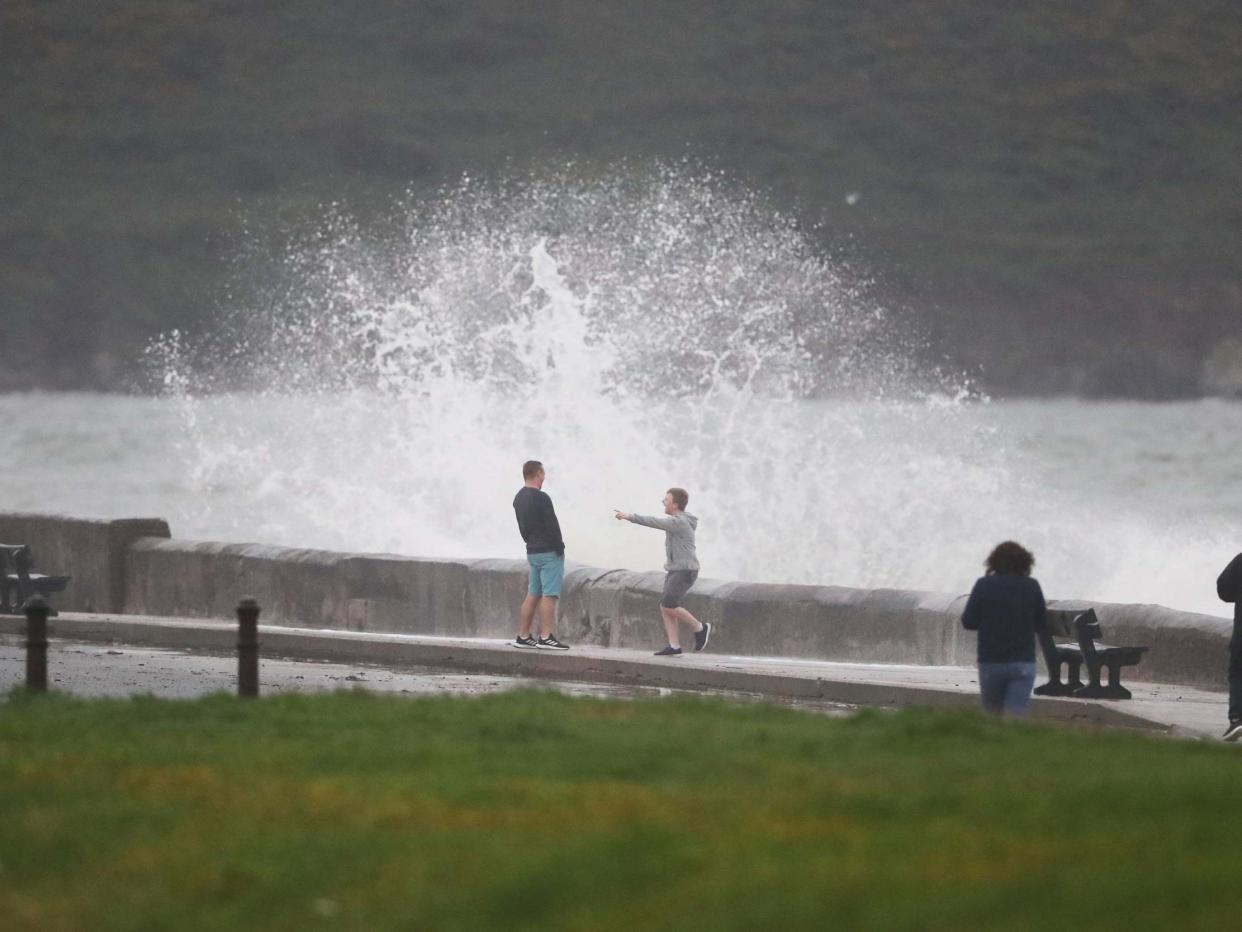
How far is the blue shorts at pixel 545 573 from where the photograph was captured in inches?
730

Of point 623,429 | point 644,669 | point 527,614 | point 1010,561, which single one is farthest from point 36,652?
point 623,429

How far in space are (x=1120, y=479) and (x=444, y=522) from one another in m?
71.6

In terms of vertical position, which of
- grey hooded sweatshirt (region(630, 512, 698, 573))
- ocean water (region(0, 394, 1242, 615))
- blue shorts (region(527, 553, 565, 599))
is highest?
ocean water (region(0, 394, 1242, 615))

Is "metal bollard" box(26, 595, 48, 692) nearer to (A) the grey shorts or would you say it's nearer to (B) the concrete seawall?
(A) the grey shorts

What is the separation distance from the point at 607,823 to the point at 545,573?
10.9m

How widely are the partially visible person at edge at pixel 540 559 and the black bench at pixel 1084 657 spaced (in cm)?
478

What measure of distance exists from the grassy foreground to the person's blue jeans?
1038 millimetres

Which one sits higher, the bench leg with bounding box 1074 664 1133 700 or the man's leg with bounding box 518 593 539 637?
the man's leg with bounding box 518 593 539 637

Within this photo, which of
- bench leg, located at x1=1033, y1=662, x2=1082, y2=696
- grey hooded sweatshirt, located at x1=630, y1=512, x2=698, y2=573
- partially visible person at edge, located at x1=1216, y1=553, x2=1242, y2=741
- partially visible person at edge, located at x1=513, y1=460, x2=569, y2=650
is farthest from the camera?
partially visible person at edge, located at x1=513, y1=460, x2=569, y2=650

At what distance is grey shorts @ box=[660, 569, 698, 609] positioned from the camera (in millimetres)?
18047

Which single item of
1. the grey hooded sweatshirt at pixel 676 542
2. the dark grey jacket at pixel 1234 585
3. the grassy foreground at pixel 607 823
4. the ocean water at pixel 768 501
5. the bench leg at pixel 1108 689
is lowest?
→ the grassy foreground at pixel 607 823

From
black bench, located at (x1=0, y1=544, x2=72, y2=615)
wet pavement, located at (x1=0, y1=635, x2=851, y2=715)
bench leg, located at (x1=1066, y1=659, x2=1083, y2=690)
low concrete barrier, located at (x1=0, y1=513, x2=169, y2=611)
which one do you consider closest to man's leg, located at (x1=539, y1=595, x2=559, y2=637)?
wet pavement, located at (x1=0, y1=635, x2=851, y2=715)

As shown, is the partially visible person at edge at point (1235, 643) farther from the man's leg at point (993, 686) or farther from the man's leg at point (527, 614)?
the man's leg at point (527, 614)

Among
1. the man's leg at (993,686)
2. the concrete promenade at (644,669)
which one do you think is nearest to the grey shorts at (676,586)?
the concrete promenade at (644,669)
